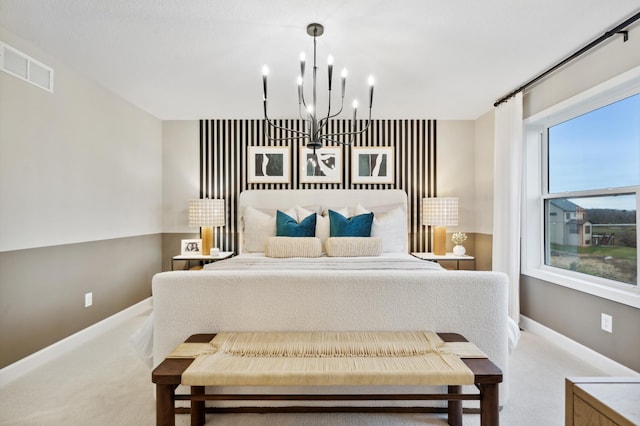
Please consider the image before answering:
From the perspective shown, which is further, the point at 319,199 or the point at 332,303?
the point at 319,199

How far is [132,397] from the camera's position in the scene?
2102mm

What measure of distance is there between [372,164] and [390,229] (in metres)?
1.04

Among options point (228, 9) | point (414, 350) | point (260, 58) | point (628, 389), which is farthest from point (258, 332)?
point (260, 58)

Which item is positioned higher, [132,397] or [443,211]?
[443,211]

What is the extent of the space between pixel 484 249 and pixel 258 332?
338 cm

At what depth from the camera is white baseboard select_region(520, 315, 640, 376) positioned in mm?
2334

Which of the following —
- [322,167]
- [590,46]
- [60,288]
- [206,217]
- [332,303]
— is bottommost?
[60,288]

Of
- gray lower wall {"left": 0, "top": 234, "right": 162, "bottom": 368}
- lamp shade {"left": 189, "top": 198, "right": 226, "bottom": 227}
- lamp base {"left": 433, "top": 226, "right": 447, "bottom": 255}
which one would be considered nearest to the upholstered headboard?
lamp shade {"left": 189, "top": 198, "right": 226, "bottom": 227}

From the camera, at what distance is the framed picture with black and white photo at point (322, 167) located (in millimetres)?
4480

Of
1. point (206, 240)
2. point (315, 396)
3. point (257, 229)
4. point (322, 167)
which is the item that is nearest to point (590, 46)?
point (322, 167)

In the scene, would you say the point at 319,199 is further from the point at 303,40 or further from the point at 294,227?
the point at 303,40

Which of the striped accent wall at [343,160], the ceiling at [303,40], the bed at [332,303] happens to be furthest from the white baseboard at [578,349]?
the ceiling at [303,40]

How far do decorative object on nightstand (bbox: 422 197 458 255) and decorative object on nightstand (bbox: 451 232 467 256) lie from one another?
14 cm

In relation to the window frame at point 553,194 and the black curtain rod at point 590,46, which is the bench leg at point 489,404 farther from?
the black curtain rod at point 590,46
